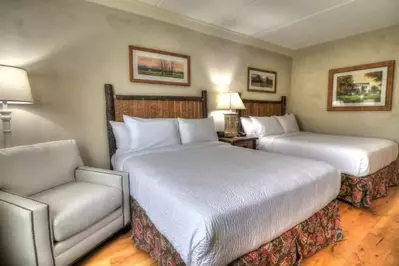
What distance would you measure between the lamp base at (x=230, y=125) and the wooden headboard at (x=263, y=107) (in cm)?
58

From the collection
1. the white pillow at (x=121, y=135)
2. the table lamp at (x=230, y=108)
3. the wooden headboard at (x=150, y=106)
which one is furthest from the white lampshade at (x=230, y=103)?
the white pillow at (x=121, y=135)

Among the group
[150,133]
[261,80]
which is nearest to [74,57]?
[150,133]

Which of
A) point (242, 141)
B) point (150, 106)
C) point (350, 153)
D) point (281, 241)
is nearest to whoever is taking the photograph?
point (281, 241)

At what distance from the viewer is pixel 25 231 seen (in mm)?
1194

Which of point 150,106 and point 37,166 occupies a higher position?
point 150,106

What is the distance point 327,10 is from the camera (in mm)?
2723

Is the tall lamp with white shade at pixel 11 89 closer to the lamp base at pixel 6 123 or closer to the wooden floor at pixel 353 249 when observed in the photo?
the lamp base at pixel 6 123

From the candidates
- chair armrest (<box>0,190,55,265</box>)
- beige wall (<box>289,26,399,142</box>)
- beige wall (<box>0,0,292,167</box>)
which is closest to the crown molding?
beige wall (<box>0,0,292,167</box>)

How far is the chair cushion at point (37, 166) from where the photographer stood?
1569mm

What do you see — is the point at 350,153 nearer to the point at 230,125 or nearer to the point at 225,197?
the point at 230,125

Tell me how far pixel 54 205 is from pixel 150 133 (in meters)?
1.10

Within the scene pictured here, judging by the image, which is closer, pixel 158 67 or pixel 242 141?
pixel 158 67

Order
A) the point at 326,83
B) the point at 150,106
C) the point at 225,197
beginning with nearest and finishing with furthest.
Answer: the point at 225,197 → the point at 150,106 → the point at 326,83

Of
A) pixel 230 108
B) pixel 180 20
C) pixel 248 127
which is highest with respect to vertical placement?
pixel 180 20
